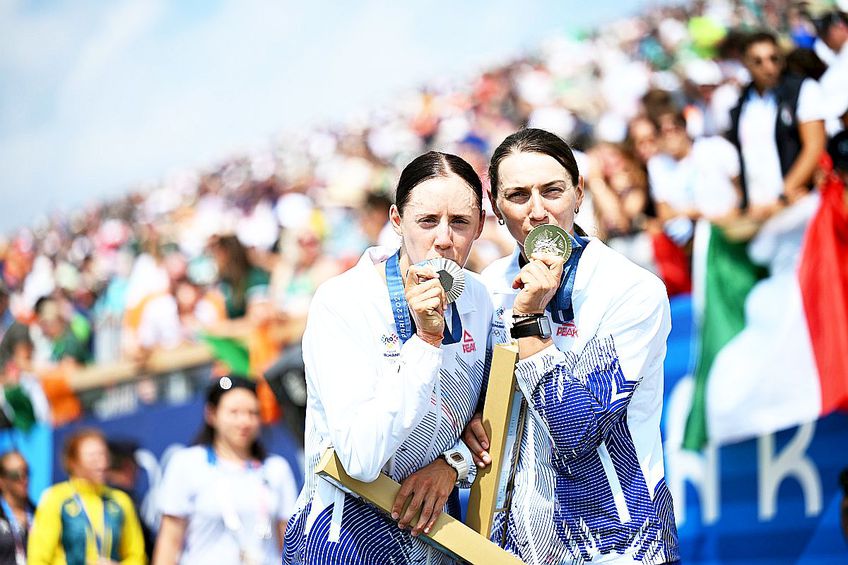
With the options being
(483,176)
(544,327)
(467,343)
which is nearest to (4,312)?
(483,176)

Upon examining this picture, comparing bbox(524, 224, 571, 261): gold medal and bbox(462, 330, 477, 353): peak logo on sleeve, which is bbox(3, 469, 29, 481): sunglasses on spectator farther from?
bbox(524, 224, 571, 261): gold medal

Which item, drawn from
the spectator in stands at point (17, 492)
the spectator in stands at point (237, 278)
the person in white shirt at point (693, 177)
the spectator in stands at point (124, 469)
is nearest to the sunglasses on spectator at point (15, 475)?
the spectator in stands at point (17, 492)

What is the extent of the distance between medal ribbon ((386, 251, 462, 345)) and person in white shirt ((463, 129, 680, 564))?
5.8 inches

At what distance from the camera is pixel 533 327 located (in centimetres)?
270

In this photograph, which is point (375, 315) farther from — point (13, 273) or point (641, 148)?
point (13, 273)

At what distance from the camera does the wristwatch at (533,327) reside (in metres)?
2.70

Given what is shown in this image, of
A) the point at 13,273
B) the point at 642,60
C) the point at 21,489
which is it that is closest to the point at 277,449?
the point at 21,489

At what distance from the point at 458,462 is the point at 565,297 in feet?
1.53

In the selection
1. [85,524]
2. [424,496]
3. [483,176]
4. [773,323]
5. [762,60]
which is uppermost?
[762,60]

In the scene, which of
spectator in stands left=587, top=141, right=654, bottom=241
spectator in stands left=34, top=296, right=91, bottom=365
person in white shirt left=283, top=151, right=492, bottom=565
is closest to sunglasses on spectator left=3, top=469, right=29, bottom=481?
spectator in stands left=34, top=296, right=91, bottom=365

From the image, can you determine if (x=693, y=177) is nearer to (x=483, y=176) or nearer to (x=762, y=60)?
(x=762, y=60)

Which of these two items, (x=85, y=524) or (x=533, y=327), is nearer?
(x=533, y=327)

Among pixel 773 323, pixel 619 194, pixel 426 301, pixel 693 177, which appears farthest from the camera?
pixel 619 194

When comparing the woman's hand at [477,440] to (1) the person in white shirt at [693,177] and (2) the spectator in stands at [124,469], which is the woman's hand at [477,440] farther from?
(2) the spectator in stands at [124,469]
